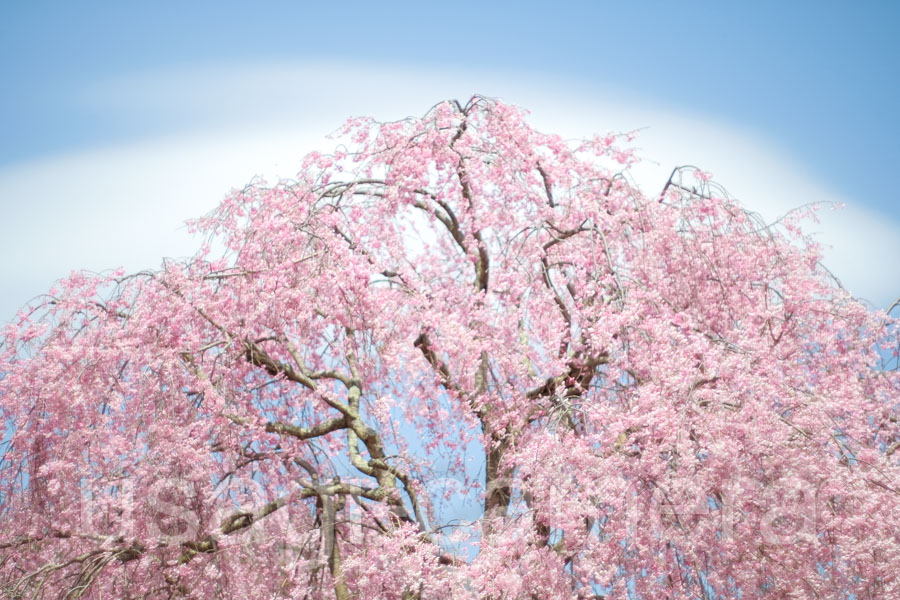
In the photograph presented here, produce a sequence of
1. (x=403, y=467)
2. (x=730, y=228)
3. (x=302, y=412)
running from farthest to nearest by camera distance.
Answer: (x=730, y=228)
(x=302, y=412)
(x=403, y=467)

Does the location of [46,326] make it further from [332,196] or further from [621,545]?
[621,545]

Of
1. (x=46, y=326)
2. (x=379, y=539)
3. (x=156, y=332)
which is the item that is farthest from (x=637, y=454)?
(x=46, y=326)

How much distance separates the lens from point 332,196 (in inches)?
248

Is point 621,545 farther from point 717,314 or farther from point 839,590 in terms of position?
point 717,314

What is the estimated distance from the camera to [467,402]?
213 inches

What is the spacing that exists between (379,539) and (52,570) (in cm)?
179

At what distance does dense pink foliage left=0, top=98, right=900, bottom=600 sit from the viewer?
168 inches

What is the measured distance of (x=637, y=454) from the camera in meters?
4.32

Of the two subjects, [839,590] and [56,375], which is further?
[56,375]

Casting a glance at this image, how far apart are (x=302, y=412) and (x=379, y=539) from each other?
124cm

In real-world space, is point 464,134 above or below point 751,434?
above

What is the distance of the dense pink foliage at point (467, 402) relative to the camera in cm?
427

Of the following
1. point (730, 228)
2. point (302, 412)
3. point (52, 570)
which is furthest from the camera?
point (730, 228)

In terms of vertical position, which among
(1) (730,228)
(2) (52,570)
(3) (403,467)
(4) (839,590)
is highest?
(1) (730,228)
